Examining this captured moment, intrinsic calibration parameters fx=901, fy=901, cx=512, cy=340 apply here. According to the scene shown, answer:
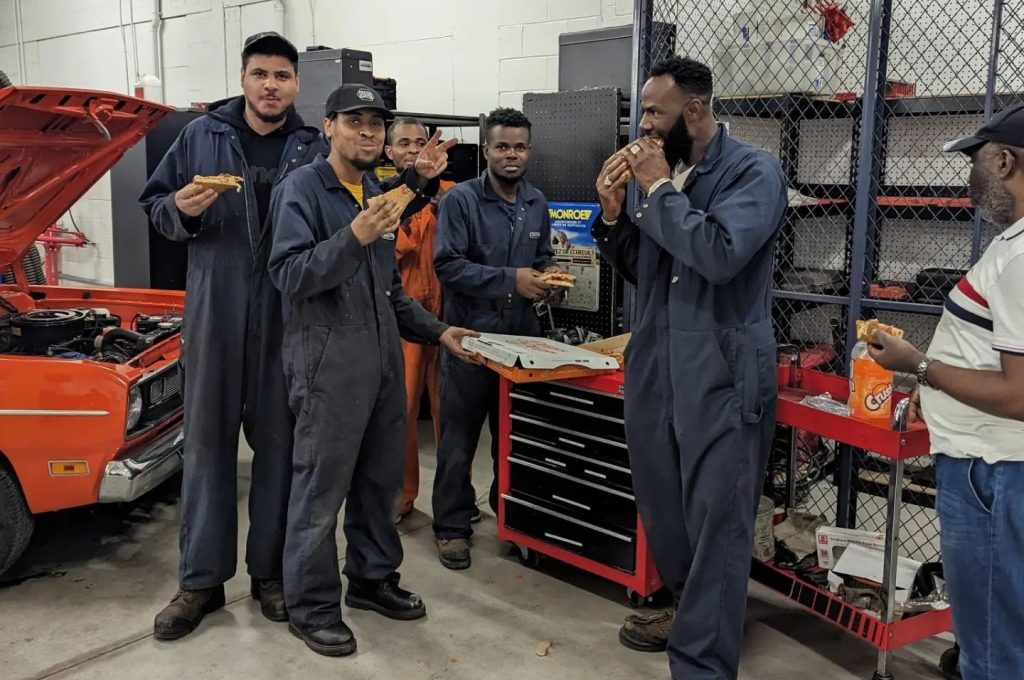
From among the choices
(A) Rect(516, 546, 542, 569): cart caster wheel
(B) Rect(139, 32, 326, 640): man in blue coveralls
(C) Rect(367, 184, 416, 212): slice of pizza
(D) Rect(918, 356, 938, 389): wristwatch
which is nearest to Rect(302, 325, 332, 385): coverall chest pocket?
(B) Rect(139, 32, 326, 640): man in blue coveralls

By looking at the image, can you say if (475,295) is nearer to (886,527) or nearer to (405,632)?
(405,632)

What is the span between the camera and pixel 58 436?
3.14m

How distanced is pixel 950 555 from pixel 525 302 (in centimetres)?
201

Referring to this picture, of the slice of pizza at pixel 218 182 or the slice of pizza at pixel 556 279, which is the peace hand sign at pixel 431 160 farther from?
the slice of pizza at pixel 556 279

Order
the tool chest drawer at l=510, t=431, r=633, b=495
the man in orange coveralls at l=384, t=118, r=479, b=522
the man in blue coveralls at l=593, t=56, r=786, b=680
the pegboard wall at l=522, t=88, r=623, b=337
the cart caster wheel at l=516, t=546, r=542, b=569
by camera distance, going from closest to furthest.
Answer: the man in blue coveralls at l=593, t=56, r=786, b=680
the tool chest drawer at l=510, t=431, r=633, b=495
the cart caster wheel at l=516, t=546, r=542, b=569
the man in orange coveralls at l=384, t=118, r=479, b=522
the pegboard wall at l=522, t=88, r=623, b=337

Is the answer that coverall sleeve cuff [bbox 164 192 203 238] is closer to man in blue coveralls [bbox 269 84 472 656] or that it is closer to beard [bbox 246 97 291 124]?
man in blue coveralls [bbox 269 84 472 656]

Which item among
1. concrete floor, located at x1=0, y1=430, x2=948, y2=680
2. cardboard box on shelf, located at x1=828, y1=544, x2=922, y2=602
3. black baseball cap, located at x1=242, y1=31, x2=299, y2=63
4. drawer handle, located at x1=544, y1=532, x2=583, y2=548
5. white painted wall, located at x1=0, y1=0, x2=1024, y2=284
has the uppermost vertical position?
white painted wall, located at x1=0, y1=0, x2=1024, y2=284

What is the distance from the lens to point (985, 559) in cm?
183

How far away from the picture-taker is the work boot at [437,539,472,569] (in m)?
3.53

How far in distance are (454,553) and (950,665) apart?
69.4 inches

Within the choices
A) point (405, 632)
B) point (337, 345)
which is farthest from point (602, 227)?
point (405, 632)

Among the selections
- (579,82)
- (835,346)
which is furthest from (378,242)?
Answer: (835,346)

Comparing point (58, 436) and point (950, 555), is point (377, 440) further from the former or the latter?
point (950, 555)

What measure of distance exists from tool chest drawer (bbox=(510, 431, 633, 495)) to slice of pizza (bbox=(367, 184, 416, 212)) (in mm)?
1125
